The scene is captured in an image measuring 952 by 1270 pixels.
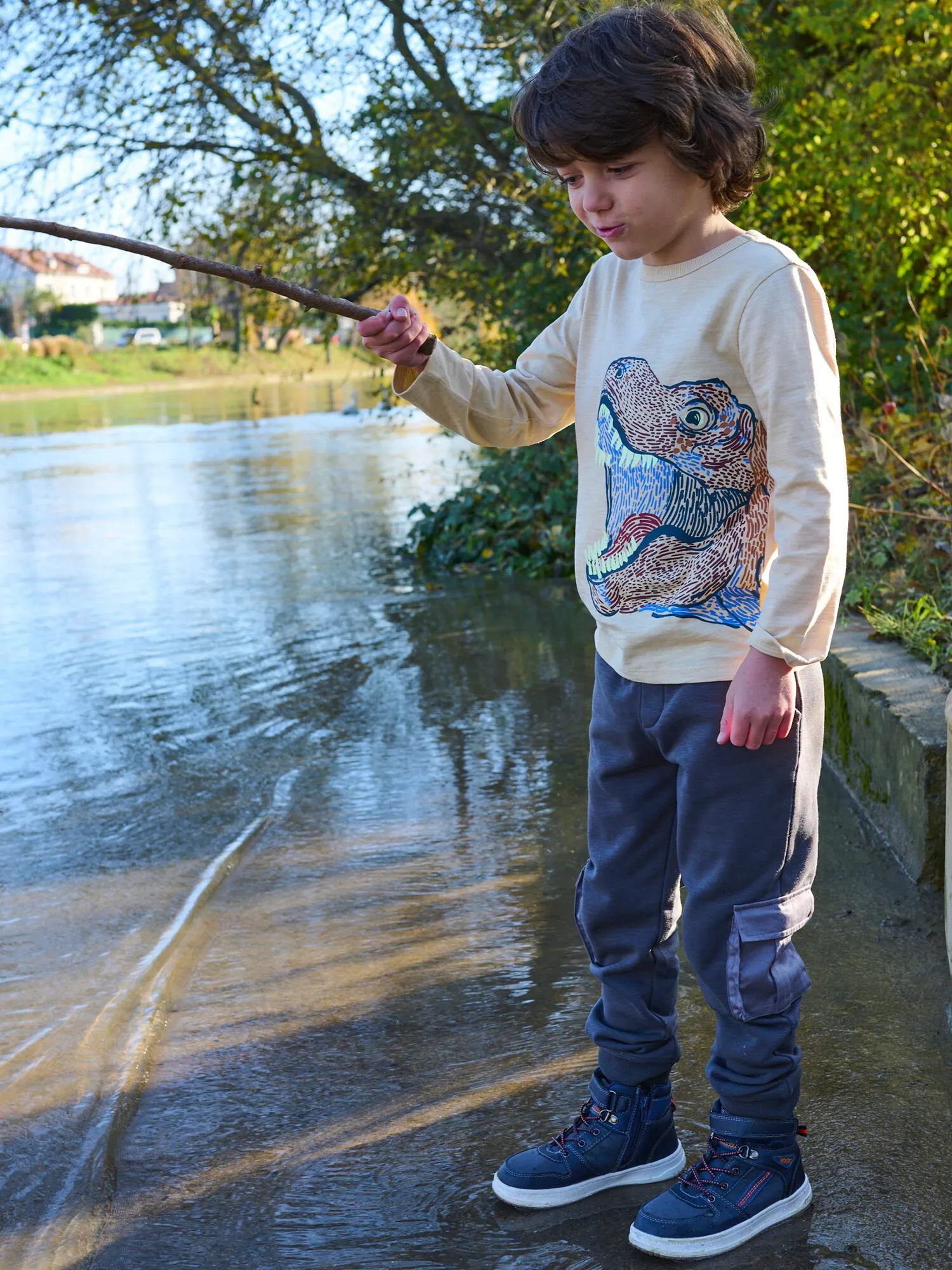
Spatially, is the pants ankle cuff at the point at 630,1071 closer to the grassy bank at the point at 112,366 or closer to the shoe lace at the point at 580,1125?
the shoe lace at the point at 580,1125

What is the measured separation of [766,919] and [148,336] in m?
65.1

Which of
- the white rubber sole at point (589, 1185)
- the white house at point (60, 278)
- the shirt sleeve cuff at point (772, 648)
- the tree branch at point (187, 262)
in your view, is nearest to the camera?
the tree branch at point (187, 262)

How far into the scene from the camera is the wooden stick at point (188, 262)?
1.71 metres

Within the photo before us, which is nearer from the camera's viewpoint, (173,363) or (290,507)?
(290,507)

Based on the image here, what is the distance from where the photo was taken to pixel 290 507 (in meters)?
11.4

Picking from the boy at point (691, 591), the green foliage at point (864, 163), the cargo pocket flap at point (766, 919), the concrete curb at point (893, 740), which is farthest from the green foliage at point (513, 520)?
the cargo pocket flap at point (766, 919)

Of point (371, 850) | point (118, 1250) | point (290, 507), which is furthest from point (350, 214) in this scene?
point (118, 1250)

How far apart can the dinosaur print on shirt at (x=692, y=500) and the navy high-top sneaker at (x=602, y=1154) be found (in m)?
0.78

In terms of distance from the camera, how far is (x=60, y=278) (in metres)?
79.9

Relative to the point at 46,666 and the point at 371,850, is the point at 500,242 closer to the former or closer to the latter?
the point at 46,666

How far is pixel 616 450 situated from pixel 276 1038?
4.46ft

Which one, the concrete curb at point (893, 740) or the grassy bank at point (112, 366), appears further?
the grassy bank at point (112, 366)

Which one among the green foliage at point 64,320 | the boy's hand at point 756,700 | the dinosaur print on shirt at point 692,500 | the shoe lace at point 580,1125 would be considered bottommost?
the shoe lace at point 580,1125

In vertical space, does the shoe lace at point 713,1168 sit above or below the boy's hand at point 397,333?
below
